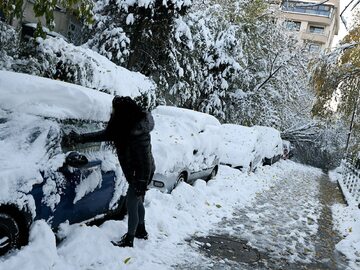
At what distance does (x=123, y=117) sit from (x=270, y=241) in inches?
141

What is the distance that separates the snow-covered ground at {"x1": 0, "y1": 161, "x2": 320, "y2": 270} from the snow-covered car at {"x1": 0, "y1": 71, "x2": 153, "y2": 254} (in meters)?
0.16

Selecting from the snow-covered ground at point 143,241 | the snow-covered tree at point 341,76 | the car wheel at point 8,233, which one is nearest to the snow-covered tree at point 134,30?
the snow-covered tree at point 341,76

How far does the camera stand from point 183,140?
9.18 meters

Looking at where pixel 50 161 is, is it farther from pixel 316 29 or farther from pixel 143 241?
pixel 316 29

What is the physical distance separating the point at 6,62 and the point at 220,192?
6067 millimetres

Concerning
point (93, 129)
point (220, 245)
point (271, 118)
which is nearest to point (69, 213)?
point (93, 129)

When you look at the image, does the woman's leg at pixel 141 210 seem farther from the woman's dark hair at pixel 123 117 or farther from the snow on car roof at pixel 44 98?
the snow on car roof at pixel 44 98

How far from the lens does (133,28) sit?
1558 centimetres

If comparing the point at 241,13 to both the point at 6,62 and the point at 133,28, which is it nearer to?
the point at 133,28

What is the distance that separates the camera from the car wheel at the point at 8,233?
3580 millimetres

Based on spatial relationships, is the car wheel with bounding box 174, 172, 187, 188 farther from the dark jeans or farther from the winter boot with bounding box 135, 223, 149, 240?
the dark jeans

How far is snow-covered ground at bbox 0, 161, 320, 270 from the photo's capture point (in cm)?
386

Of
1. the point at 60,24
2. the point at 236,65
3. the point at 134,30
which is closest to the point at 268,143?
the point at 236,65

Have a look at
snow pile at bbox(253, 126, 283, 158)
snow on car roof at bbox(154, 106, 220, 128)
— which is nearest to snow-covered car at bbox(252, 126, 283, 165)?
snow pile at bbox(253, 126, 283, 158)
